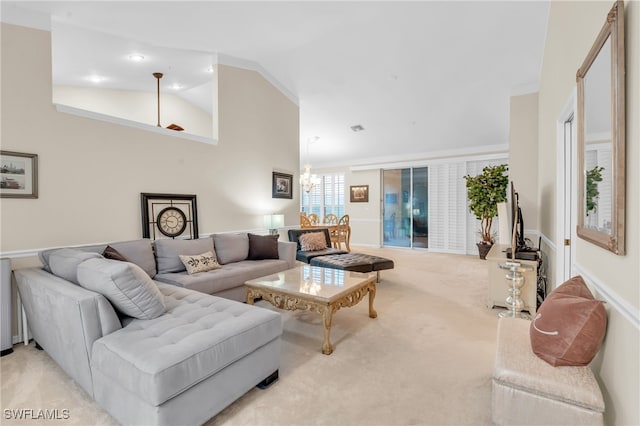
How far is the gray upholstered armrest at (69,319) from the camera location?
1.72 metres

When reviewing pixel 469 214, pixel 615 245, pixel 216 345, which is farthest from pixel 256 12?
pixel 469 214

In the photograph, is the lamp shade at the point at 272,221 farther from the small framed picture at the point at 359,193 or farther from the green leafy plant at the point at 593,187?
the small framed picture at the point at 359,193

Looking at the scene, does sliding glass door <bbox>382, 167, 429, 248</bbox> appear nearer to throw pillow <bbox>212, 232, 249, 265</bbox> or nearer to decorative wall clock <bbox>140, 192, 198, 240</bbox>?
throw pillow <bbox>212, 232, 249, 265</bbox>

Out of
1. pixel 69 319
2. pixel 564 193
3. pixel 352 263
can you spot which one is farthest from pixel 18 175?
pixel 564 193

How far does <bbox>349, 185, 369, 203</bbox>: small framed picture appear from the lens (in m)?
8.52

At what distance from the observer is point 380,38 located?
3.92 metres

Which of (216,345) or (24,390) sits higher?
(216,345)

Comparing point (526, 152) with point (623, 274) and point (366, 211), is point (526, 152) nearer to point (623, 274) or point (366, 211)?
point (623, 274)

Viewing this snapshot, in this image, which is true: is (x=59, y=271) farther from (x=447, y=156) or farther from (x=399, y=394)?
(x=447, y=156)

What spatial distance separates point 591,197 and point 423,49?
3.25 meters

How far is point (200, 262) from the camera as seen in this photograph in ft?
11.4

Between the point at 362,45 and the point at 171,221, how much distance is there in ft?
11.3

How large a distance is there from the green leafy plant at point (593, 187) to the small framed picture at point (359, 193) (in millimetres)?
6845

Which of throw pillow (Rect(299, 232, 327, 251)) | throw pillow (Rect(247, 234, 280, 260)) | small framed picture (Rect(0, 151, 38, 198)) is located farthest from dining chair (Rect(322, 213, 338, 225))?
small framed picture (Rect(0, 151, 38, 198))
